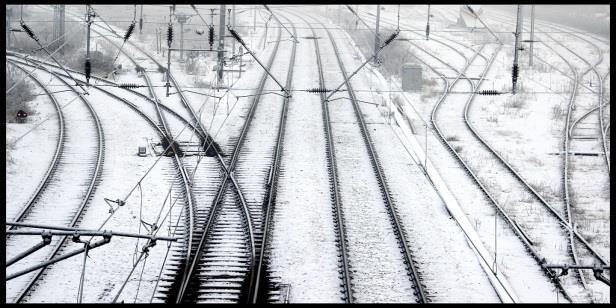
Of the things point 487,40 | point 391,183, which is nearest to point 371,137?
point 391,183

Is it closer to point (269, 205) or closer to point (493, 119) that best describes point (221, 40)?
point (493, 119)

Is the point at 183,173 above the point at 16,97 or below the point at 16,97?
below

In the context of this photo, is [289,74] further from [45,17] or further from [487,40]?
[45,17]

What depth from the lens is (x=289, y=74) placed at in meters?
34.9

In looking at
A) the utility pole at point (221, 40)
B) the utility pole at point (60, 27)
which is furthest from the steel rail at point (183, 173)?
the utility pole at point (60, 27)

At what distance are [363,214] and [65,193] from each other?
6.51 meters

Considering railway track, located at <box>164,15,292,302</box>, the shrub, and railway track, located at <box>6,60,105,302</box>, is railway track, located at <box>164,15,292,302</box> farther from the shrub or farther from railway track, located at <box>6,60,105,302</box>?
the shrub

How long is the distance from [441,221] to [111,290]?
6.67 meters

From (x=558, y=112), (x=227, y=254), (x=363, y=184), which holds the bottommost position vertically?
(x=227, y=254)

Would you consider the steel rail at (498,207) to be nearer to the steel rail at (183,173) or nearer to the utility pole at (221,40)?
the steel rail at (183,173)

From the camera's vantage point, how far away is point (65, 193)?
16203 millimetres

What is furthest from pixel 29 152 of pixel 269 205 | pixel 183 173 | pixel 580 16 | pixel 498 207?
pixel 580 16

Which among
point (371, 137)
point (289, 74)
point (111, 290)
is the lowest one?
point (111, 290)

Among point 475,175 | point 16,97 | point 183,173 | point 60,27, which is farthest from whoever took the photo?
point 60,27
